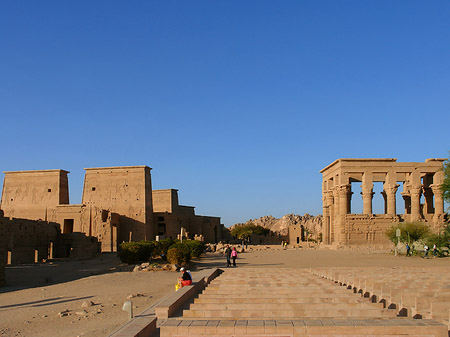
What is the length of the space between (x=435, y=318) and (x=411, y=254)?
2758 centimetres

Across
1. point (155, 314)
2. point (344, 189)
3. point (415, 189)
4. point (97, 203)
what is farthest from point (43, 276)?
point (415, 189)

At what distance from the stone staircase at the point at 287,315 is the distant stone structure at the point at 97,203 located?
3137cm

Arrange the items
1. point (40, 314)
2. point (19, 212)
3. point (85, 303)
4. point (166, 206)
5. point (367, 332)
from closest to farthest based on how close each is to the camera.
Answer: point (367, 332) → point (40, 314) → point (85, 303) → point (19, 212) → point (166, 206)

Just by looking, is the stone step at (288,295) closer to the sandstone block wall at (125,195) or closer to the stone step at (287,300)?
the stone step at (287,300)

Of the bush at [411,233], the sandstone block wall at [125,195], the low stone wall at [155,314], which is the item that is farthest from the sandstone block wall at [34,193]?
the low stone wall at [155,314]

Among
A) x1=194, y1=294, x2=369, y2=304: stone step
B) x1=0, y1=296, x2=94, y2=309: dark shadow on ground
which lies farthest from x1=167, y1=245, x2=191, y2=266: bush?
x1=194, y1=294, x2=369, y2=304: stone step

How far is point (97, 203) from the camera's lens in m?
45.3

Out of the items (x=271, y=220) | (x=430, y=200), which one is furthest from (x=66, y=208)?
(x=271, y=220)

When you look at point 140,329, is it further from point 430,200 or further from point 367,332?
point 430,200

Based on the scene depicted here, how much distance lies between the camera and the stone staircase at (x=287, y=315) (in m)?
6.10

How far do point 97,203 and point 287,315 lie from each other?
131 feet

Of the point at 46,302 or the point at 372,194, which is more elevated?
the point at 372,194

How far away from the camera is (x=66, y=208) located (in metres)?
43.5

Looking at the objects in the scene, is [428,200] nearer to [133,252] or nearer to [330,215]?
[330,215]
